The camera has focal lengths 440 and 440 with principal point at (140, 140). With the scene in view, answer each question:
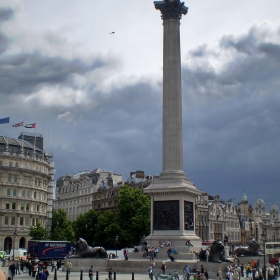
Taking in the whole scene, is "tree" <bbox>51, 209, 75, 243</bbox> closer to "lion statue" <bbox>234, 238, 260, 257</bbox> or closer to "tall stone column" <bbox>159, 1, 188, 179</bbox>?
"tall stone column" <bbox>159, 1, 188, 179</bbox>

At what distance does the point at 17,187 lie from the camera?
8462 cm

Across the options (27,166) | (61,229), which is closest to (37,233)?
(61,229)

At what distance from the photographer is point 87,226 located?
303 ft

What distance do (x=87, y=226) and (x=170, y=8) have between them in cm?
5411

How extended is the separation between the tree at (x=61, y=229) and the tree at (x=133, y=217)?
11360 mm

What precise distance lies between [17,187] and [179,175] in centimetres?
4621

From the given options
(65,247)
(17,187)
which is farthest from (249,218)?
(65,247)

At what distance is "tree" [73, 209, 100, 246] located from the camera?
3610 inches

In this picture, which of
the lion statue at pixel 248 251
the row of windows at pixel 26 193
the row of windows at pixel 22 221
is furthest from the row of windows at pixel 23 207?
the lion statue at pixel 248 251

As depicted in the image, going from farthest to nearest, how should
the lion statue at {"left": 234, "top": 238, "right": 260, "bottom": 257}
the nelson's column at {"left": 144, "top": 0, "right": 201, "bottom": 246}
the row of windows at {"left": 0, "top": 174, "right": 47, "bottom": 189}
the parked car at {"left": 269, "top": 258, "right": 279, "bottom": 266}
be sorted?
1. the row of windows at {"left": 0, "top": 174, "right": 47, "bottom": 189}
2. the lion statue at {"left": 234, "top": 238, "right": 260, "bottom": 257}
3. the parked car at {"left": 269, "top": 258, "right": 279, "bottom": 266}
4. the nelson's column at {"left": 144, "top": 0, "right": 201, "bottom": 246}

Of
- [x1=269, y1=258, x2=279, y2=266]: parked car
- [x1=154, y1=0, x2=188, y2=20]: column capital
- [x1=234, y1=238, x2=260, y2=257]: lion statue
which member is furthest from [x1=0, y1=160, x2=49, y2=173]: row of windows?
[x1=269, y1=258, x2=279, y2=266]: parked car

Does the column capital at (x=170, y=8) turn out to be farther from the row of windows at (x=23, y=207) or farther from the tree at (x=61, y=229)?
the row of windows at (x=23, y=207)

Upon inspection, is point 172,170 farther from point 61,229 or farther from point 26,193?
point 26,193

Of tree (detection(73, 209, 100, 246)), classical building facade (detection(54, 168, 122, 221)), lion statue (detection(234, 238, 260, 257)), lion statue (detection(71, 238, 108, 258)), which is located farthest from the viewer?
classical building facade (detection(54, 168, 122, 221))
